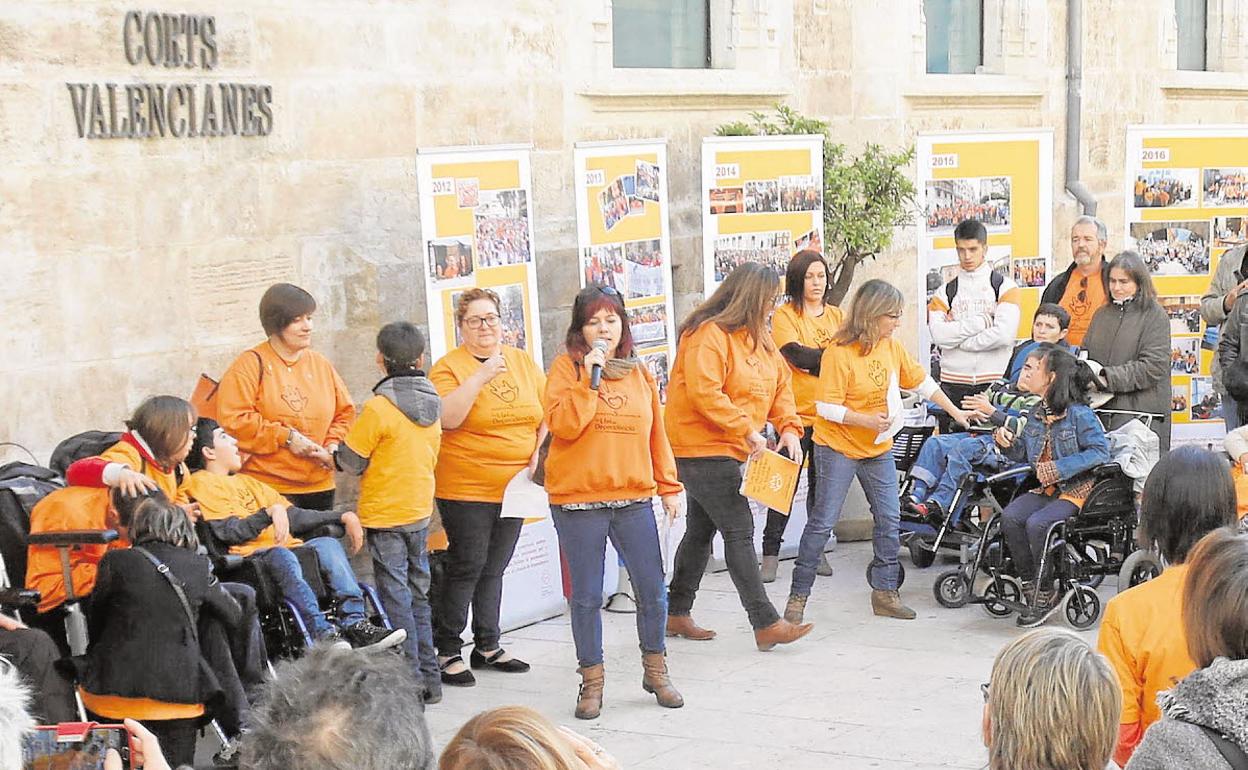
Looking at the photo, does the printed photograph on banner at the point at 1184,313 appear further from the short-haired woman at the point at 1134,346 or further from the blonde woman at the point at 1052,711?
the blonde woman at the point at 1052,711

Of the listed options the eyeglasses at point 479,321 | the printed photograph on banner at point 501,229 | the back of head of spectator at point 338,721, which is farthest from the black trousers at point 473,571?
the back of head of spectator at point 338,721

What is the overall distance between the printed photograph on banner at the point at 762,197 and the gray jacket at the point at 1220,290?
292 cm

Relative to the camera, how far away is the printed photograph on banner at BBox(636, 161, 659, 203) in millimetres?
9727

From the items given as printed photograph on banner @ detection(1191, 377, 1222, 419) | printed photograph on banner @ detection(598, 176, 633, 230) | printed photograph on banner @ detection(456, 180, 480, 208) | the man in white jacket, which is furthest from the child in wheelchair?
printed photograph on banner @ detection(1191, 377, 1222, 419)

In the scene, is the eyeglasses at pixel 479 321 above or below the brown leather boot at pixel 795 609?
above

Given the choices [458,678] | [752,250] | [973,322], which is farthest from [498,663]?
[973,322]

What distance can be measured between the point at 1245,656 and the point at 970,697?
409cm

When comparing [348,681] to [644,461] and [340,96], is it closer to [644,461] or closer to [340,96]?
[644,461]

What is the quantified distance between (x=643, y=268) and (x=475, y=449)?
2.37m

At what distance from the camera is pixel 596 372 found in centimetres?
709

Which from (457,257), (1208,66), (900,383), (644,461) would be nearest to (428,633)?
(644,461)

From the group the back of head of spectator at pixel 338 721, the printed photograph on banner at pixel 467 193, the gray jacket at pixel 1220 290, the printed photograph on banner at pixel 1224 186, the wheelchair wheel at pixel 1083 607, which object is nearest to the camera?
the back of head of spectator at pixel 338 721

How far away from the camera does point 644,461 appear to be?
7250 millimetres

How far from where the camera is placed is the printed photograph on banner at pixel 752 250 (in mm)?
10125
